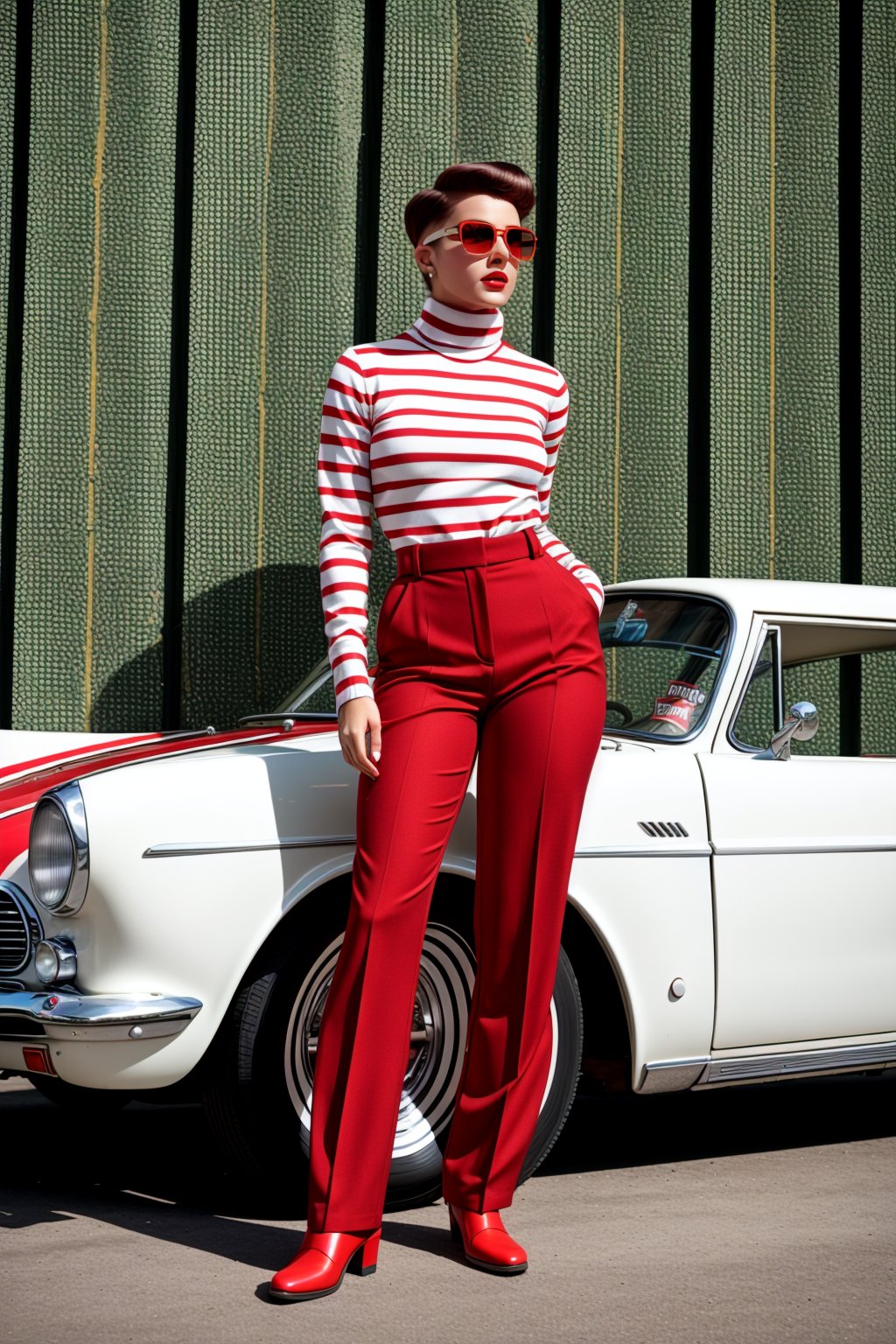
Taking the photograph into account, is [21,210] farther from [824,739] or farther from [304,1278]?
[304,1278]

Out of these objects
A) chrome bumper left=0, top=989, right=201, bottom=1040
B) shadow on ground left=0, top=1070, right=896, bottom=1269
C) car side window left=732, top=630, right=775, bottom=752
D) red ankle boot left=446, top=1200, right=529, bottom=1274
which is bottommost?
shadow on ground left=0, top=1070, right=896, bottom=1269

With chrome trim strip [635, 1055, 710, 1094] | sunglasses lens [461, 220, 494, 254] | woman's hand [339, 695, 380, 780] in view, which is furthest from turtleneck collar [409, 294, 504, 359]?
chrome trim strip [635, 1055, 710, 1094]

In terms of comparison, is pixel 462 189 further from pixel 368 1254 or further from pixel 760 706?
pixel 368 1254

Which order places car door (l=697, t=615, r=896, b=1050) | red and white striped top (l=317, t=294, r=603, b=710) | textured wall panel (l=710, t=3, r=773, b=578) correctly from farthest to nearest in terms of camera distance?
textured wall panel (l=710, t=3, r=773, b=578), car door (l=697, t=615, r=896, b=1050), red and white striped top (l=317, t=294, r=603, b=710)

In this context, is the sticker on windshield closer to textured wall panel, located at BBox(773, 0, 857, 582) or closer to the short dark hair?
the short dark hair

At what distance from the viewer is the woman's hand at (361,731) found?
→ 2.86 meters

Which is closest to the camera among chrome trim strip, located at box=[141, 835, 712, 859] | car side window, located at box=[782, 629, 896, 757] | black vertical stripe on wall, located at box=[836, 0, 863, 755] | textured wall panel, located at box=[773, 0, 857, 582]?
chrome trim strip, located at box=[141, 835, 712, 859]

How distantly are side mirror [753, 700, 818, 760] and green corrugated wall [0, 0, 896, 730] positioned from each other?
2776mm

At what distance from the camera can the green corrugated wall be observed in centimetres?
624

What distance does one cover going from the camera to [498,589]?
294 centimetres

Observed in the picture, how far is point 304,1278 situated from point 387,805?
2.77ft

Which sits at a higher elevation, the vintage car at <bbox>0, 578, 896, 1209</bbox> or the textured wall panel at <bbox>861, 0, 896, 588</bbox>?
the textured wall panel at <bbox>861, 0, 896, 588</bbox>

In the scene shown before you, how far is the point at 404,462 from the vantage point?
295 cm

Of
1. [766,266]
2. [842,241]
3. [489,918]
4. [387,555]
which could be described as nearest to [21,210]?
[387,555]
